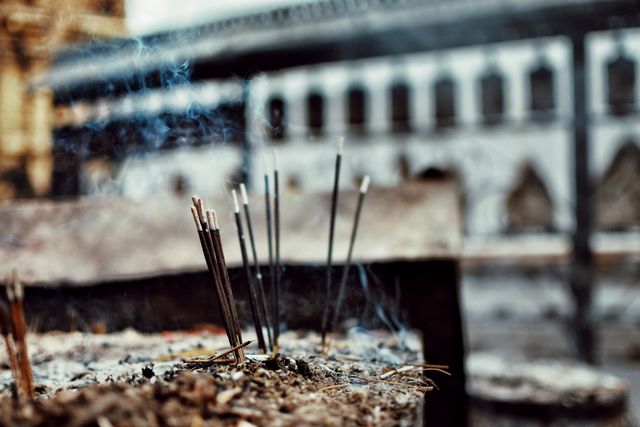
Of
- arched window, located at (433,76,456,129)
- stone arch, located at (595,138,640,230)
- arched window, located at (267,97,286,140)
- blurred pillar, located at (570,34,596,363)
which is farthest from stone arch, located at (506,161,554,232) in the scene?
arched window, located at (267,97,286,140)

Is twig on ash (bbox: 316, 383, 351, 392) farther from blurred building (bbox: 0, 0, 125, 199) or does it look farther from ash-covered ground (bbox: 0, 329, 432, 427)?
blurred building (bbox: 0, 0, 125, 199)

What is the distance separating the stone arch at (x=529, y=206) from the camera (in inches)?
217

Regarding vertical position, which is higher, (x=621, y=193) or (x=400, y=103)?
(x=400, y=103)

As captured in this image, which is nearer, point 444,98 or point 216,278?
point 216,278

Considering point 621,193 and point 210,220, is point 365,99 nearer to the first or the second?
point 621,193

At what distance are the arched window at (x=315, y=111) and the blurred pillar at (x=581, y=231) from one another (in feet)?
7.30

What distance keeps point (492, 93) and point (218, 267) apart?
4.11 meters

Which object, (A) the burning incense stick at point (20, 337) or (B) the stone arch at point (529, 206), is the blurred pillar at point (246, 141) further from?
(A) the burning incense stick at point (20, 337)

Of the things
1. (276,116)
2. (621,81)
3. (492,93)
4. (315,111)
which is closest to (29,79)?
(276,116)

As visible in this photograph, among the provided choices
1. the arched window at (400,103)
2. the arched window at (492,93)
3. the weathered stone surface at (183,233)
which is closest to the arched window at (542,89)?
the arched window at (492,93)

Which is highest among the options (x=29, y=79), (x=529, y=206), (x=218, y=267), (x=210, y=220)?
(x=29, y=79)

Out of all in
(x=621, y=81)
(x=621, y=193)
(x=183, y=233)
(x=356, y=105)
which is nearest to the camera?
(x=183, y=233)

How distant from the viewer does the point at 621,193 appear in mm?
5367

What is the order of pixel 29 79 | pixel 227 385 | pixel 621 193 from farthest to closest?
1. pixel 29 79
2. pixel 621 193
3. pixel 227 385
